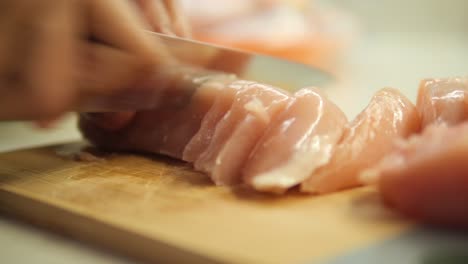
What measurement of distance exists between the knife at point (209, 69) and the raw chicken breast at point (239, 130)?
0.20 metres

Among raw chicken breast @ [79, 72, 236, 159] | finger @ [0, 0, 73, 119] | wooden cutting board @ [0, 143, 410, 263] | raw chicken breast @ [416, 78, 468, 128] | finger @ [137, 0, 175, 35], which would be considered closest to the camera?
wooden cutting board @ [0, 143, 410, 263]

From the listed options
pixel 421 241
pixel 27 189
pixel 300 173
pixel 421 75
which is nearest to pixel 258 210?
pixel 300 173

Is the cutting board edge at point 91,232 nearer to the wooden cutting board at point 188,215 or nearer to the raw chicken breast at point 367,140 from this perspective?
the wooden cutting board at point 188,215

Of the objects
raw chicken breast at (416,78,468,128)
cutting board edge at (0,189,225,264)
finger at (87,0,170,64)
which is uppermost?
finger at (87,0,170,64)

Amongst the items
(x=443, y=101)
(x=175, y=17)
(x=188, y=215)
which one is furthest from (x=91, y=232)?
(x=175, y=17)

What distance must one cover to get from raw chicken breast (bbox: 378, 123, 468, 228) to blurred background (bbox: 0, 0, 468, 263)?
149 cm

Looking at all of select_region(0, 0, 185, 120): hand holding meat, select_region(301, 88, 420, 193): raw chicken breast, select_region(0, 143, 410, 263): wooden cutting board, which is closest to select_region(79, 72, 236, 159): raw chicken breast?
select_region(0, 143, 410, 263): wooden cutting board

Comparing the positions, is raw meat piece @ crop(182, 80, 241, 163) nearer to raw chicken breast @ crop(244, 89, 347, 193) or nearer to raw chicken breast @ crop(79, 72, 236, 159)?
raw chicken breast @ crop(79, 72, 236, 159)

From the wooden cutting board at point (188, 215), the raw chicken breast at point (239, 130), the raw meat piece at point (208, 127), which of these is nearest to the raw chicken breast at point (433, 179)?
the wooden cutting board at point (188, 215)

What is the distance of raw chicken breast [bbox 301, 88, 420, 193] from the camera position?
48.2 inches

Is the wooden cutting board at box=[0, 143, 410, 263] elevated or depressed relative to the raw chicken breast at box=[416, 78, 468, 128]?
depressed

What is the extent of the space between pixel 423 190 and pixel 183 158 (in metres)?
0.69

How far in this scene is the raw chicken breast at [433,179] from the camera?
960 millimetres

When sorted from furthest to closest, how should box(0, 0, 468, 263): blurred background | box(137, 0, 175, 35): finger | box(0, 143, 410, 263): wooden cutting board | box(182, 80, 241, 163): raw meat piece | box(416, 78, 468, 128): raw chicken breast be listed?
box(0, 0, 468, 263): blurred background < box(137, 0, 175, 35): finger < box(182, 80, 241, 163): raw meat piece < box(416, 78, 468, 128): raw chicken breast < box(0, 143, 410, 263): wooden cutting board
